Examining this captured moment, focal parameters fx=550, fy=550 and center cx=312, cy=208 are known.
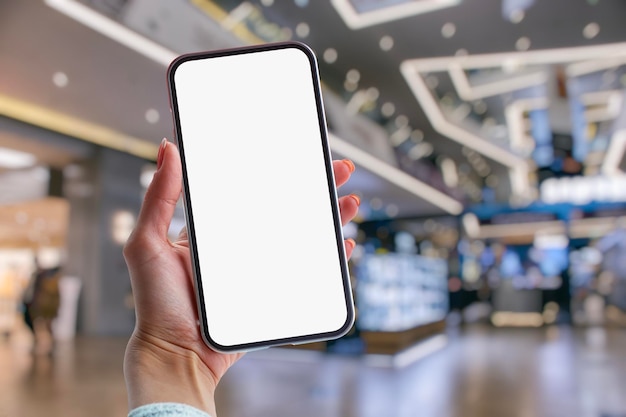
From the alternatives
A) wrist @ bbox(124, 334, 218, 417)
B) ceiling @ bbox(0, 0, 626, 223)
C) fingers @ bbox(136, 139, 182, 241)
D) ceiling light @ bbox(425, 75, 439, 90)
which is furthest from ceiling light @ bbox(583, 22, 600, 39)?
wrist @ bbox(124, 334, 218, 417)

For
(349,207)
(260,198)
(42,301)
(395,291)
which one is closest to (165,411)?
(260,198)

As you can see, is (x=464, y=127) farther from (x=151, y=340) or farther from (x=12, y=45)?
(x=151, y=340)

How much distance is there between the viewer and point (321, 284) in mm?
989

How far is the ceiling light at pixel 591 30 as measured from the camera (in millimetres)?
8312

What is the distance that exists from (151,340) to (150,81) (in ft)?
22.6

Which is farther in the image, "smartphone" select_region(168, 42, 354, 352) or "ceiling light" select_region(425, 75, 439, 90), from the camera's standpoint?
"ceiling light" select_region(425, 75, 439, 90)

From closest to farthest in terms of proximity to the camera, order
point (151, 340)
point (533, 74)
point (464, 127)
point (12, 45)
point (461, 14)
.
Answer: point (151, 340) < point (12, 45) < point (461, 14) < point (533, 74) < point (464, 127)

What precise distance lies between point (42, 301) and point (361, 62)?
6.71 metres

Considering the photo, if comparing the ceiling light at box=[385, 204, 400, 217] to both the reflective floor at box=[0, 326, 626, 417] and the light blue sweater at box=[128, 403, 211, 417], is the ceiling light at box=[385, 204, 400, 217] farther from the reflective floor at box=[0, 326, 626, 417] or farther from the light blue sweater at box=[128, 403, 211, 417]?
the light blue sweater at box=[128, 403, 211, 417]

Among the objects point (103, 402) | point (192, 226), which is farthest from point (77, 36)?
point (192, 226)

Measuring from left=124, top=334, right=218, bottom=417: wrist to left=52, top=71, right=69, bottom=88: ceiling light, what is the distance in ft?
23.3

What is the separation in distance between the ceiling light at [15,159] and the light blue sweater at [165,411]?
9.91 metres

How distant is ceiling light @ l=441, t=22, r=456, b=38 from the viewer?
8.45 metres

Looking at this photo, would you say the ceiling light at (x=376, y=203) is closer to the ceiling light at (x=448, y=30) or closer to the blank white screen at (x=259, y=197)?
the ceiling light at (x=448, y=30)
